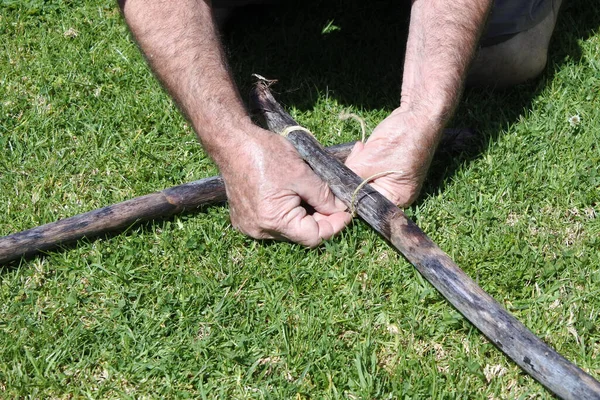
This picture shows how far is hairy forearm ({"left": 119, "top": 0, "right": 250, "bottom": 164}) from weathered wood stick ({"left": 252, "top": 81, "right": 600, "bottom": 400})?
0.36 m

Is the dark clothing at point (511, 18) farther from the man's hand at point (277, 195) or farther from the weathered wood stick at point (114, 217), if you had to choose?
the weathered wood stick at point (114, 217)

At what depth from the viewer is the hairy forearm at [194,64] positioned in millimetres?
3051

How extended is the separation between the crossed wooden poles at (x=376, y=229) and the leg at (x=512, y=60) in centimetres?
89

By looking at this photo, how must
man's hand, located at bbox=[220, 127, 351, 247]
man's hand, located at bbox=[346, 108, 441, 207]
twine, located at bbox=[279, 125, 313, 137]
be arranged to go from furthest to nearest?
twine, located at bbox=[279, 125, 313, 137] < man's hand, located at bbox=[346, 108, 441, 207] < man's hand, located at bbox=[220, 127, 351, 247]

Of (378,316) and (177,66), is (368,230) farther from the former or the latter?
(177,66)

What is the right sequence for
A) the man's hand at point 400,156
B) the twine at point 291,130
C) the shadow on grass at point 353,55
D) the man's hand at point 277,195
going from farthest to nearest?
the shadow on grass at point 353,55
the twine at point 291,130
the man's hand at point 400,156
the man's hand at point 277,195

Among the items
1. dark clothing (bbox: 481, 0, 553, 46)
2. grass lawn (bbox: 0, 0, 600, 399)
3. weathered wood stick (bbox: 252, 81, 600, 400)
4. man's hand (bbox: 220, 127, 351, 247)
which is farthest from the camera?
dark clothing (bbox: 481, 0, 553, 46)

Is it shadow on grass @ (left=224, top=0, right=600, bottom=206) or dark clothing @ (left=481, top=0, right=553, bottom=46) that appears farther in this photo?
dark clothing @ (left=481, top=0, right=553, bottom=46)

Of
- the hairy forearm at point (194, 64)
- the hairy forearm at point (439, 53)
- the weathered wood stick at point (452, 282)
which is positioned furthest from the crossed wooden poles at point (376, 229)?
the hairy forearm at point (439, 53)

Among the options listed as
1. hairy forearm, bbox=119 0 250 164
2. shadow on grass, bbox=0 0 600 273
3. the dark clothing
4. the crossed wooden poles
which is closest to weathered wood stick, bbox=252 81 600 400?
the crossed wooden poles

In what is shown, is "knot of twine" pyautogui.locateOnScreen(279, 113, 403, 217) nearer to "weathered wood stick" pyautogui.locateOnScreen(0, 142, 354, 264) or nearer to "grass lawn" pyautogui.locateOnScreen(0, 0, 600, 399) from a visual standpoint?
"grass lawn" pyautogui.locateOnScreen(0, 0, 600, 399)

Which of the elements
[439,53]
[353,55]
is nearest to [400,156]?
[439,53]

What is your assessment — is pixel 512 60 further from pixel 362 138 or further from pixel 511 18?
pixel 362 138

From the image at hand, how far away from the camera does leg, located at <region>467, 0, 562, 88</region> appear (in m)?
3.77
